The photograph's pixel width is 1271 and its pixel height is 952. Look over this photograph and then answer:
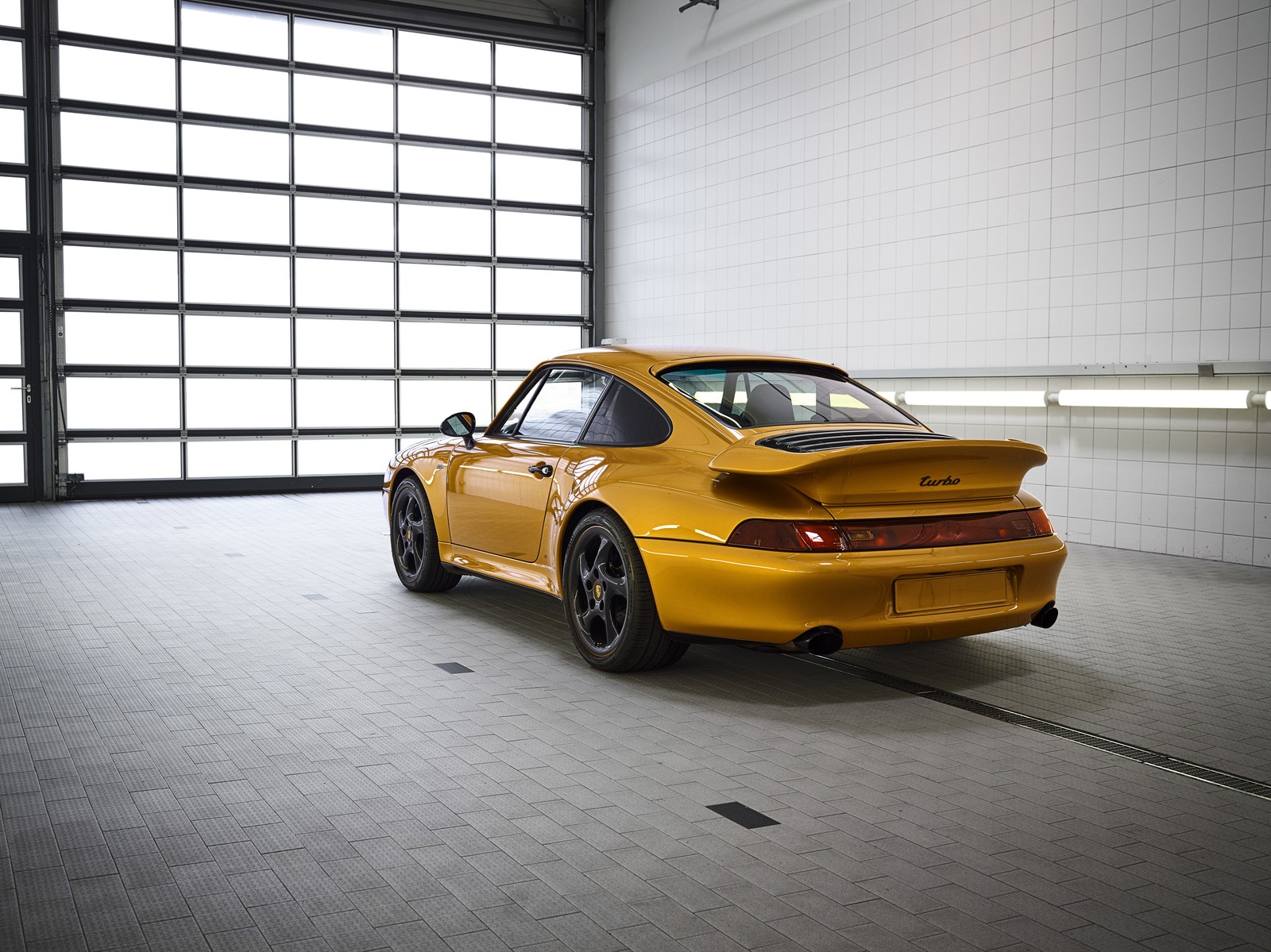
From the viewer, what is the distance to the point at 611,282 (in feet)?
54.2

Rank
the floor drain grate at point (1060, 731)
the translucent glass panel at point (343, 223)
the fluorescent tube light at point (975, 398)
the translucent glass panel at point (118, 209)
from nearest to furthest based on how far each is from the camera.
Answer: the floor drain grate at point (1060, 731)
the fluorescent tube light at point (975, 398)
the translucent glass panel at point (118, 209)
the translucent glass panel at point (343, 223)

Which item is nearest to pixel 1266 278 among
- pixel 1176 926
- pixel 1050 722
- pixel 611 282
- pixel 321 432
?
pixel 1050 722

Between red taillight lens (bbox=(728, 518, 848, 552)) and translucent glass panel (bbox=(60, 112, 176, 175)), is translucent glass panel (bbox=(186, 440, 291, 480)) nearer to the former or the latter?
translucent glass panel (bbox=(60, 112, 176, 175))

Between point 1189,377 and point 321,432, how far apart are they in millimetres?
10263

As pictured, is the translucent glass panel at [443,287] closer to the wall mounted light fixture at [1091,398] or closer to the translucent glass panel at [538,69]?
the translucent glass panel at [538,69]

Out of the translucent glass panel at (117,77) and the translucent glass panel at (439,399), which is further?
the translucent glass panel at (439,399)

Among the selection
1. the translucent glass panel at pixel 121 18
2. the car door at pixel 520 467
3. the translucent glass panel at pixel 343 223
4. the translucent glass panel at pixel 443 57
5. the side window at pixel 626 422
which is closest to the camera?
the side window at pixel 626 422

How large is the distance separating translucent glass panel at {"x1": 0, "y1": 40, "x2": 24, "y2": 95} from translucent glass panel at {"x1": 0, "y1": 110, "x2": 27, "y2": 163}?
23cm

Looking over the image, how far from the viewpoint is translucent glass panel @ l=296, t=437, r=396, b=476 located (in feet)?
48.3

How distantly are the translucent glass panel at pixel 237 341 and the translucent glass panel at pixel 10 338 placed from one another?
5.92 ft

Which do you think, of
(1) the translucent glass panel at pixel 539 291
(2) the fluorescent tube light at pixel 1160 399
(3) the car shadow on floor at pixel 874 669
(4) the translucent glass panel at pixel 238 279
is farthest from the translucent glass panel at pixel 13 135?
(2) the fluorescent tube light at pixel 1160 399

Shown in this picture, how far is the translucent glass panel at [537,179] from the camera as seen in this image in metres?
15.9

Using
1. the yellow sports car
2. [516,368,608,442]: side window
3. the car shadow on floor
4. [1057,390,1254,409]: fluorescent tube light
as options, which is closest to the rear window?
the yellow sports car

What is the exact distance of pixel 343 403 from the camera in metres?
15.0
